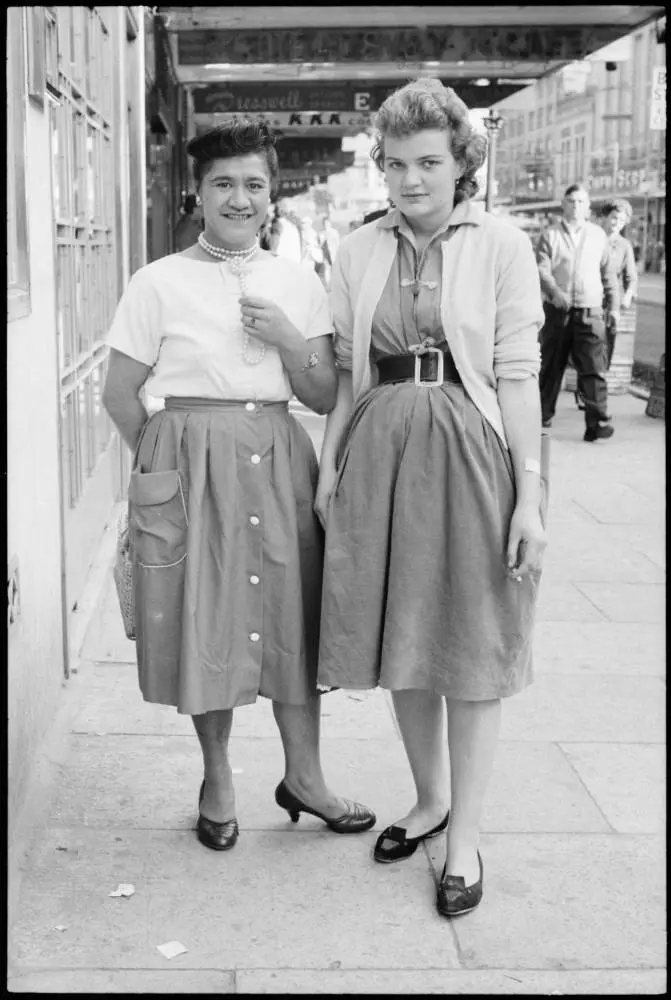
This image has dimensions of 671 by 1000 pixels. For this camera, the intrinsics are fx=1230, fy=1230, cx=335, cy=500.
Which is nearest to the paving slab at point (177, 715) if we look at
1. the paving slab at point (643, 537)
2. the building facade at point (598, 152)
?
the paving slab at point (643, 537)

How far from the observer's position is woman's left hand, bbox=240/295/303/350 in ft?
9.57

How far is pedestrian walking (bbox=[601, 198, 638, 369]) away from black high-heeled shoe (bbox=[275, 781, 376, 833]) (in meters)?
8.28

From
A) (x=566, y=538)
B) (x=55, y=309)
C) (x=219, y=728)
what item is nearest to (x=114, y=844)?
(x=219, y=728)

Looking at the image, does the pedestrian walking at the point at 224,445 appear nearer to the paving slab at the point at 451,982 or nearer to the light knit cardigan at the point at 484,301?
the light knit cardigan at the point at 484,301

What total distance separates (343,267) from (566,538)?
410 centimetres

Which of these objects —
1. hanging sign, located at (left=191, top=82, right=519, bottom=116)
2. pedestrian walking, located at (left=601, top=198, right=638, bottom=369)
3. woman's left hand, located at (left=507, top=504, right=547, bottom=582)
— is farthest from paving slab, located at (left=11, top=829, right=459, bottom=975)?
hanging sign, located at (left=191, top=82, right=519, bottom=116)

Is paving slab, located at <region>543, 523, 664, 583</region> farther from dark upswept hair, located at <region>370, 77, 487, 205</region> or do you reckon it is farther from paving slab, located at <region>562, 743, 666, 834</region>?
dark upswept hair, located at <region>370, 77, 487, 205</region>

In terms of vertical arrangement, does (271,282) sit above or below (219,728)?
above

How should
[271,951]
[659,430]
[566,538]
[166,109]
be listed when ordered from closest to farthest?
1. [271,951]
2. [566,538]
3. [659,430]
4. [166,109]

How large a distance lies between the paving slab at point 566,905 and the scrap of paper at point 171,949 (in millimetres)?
633

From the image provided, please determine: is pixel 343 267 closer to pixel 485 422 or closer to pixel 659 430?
pixel 485 422

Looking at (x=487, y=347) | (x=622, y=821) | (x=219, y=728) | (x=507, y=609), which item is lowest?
(x=622, y=821)

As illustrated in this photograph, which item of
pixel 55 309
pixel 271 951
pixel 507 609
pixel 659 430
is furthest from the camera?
pixel 659 430

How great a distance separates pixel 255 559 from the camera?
306 centimetres
